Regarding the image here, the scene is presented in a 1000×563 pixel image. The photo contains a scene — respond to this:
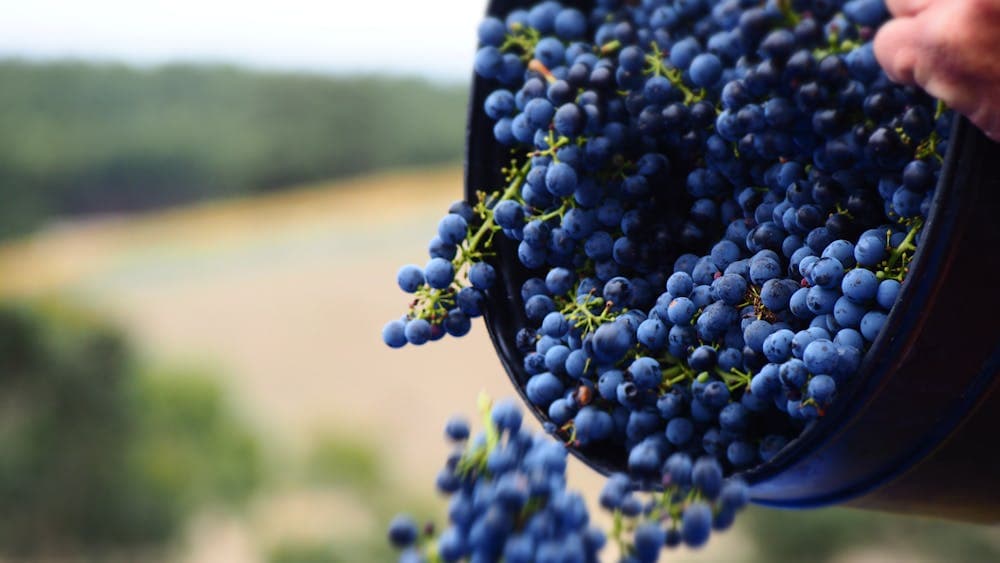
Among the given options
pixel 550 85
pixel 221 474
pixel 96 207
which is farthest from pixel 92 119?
pixel 550 85

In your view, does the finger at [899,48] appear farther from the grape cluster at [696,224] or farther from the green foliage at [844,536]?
the green foliage at [844,536]

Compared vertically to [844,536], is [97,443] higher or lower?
higher

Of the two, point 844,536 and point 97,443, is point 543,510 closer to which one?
point 844,536

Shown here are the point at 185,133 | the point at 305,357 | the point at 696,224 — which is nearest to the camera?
the point at 696,224

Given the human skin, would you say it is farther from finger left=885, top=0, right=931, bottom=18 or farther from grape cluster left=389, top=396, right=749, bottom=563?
grape cluster left=389, top=396, right=749, bottom=563

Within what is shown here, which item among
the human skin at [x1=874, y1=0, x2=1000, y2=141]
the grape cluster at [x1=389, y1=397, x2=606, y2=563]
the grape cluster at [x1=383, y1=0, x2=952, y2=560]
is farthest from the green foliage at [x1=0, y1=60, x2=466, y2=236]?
the human skin at [x1=874, y1=0, x2=1000, y2=141]

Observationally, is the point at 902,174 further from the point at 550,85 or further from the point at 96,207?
the point at 96,207

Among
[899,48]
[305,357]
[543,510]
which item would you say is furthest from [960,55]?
[305,357]
